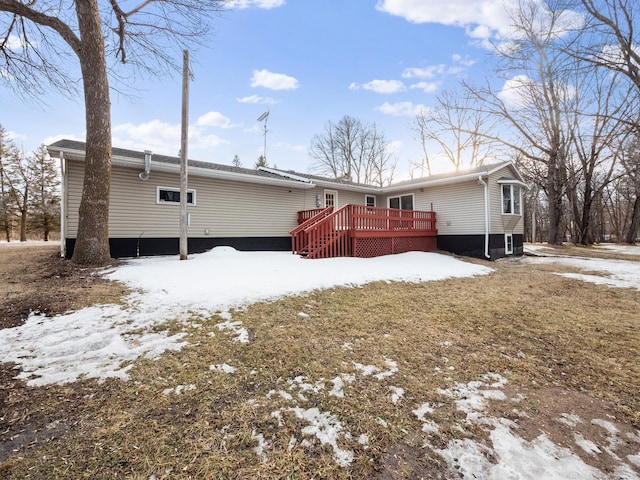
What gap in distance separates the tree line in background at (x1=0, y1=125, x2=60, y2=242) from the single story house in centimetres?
2060

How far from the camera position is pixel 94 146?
6.55 metres

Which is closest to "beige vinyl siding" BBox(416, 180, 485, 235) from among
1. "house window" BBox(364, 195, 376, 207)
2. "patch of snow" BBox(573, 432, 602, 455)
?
"house window" BBox(364, 195, 376, 207)

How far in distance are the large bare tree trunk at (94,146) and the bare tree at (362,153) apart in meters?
25.5

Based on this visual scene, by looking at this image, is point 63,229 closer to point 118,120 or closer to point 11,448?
point 118,120

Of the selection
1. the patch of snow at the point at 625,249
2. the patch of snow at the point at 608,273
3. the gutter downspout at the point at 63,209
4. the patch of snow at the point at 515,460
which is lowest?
the patch of snow at the point at 515,460

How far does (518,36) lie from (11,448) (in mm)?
19783

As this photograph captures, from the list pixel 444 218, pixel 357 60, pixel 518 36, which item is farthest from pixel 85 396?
pixel 518 36

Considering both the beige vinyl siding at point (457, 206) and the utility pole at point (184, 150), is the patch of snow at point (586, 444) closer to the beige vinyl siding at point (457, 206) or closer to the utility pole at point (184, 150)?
the utility pole at point (184, 150)

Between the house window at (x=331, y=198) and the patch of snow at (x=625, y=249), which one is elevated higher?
the house window at (x=331, y=198)

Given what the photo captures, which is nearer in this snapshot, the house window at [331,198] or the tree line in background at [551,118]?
the tree line in background at [551,118]

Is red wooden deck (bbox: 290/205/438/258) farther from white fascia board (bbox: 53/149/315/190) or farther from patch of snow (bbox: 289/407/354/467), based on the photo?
patch of snow (bbox: 289/407/354/467)

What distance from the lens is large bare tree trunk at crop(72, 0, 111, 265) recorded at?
6.42 meters

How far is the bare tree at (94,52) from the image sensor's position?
6.49m

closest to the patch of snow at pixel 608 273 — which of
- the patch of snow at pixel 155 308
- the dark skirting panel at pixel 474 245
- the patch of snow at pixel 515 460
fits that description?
the dark skirting panel at pixel 474 245
